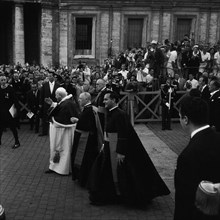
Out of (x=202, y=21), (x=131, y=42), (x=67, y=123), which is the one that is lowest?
(x=67, y=123)

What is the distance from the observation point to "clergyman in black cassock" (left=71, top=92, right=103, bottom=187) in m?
6.84

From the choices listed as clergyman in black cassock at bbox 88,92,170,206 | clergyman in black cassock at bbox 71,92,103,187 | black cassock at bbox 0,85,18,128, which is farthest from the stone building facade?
clergyman in black cassock at bbox 88,92,170,206

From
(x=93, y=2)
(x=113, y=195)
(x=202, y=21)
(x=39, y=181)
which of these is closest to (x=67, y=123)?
(x=39, y=181)

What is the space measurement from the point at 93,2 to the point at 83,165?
21155 millimetres

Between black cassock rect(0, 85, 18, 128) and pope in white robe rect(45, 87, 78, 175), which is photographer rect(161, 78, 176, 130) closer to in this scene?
black cassock rect(0, 85, 18, 128)

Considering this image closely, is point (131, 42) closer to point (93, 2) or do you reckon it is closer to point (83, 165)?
point (93, 2)

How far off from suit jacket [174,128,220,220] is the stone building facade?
23.8 metres

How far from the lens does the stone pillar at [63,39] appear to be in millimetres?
25953

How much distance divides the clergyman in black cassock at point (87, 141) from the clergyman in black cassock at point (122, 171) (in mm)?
494

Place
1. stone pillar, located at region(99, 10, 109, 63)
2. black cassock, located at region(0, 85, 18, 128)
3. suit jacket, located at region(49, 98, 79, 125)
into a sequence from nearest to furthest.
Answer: suit jacket, located at region(49, 98, 79, 125), black cassock, located at region(0, 85, 18, 128), stone pillar, located at region(99, 10, 109, 63)

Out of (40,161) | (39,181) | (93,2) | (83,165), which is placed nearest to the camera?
(83,165)

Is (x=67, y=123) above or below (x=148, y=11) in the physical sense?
below

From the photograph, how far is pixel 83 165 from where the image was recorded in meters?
6.84

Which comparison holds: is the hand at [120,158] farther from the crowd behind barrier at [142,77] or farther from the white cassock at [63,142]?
the crowd behind barrier at [142,77]
